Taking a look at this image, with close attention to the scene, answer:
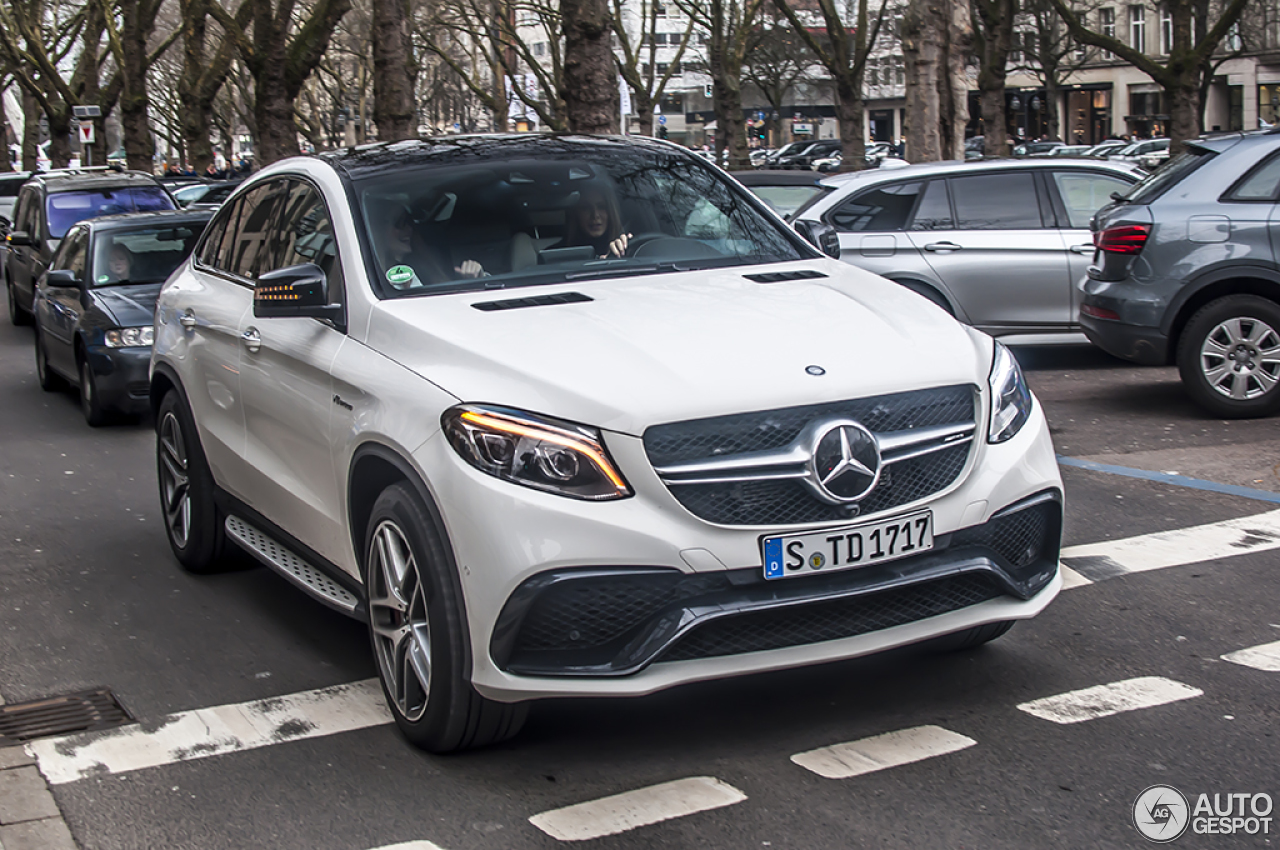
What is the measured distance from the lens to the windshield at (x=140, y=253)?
12258 mm

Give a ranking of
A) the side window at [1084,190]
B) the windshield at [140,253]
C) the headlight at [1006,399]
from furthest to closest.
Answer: the windshield at [140,253]
the side window at [1084,190]
the headlight at [1006,399]

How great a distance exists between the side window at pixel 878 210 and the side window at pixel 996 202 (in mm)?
363

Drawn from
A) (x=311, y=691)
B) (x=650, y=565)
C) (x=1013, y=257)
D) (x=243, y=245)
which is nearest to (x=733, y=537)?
(x=650, y=565)

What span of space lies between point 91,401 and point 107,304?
2.72 ft

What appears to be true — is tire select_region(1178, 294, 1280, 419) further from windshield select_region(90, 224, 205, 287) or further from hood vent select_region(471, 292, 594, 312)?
windshield select_region(90, 224, 205, 287)

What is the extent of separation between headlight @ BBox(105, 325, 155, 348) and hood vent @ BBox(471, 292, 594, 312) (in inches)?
289

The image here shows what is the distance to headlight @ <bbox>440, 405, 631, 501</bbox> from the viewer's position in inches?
152

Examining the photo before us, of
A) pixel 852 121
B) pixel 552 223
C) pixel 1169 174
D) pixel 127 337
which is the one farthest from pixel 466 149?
pixel 852 121

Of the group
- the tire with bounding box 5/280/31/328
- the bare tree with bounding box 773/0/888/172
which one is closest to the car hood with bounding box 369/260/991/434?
the tire with bounding box 5/280/31/328

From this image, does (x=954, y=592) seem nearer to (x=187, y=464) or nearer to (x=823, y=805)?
(x=823, y=805)

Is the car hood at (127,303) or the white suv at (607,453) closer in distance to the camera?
the white suv at (607,453)

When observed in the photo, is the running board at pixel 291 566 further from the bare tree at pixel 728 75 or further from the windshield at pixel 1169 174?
the bare tree at pixel 728 75

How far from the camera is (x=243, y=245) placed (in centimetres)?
623

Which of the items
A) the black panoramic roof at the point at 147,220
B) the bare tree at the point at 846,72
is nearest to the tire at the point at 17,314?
the black panoramic roof at the point at 147,220
